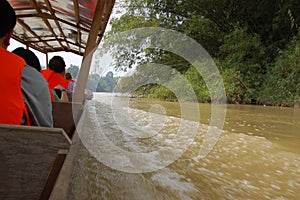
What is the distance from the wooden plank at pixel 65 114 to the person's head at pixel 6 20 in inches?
37.9

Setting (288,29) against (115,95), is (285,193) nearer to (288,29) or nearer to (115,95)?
(288,29)

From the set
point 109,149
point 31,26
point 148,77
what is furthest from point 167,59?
point 109,149

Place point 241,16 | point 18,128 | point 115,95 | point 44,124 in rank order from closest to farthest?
point 18,128
point 44,124
point 241,16
point 115,95

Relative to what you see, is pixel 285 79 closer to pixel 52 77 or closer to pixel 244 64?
pixel 244 64

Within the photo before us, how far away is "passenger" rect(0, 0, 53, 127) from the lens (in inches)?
38.4

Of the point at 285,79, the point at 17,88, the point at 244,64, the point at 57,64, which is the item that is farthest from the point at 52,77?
the point at 244,64

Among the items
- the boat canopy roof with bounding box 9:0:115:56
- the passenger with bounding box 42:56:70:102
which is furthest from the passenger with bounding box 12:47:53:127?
the boat canopy roof with bounding box 9:0:115:56

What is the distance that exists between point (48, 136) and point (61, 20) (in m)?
4.45

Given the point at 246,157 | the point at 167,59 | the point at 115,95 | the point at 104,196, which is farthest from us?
the point at 115,95

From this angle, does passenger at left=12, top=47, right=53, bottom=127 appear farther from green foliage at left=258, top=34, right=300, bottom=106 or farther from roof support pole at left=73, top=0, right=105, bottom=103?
green foliage at left=258, top=34, right=300, bottom=106

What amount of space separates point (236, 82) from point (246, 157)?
1133 centimetres

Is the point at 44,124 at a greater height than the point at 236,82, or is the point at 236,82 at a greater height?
the point at 236,82

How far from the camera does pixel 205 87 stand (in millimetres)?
14562

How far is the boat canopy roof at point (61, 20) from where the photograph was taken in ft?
11.5
